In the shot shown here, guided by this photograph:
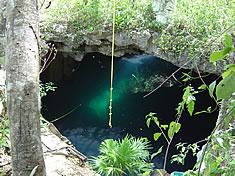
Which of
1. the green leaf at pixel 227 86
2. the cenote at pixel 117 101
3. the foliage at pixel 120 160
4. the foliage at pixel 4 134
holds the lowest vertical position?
the cenote at pixel 117 101

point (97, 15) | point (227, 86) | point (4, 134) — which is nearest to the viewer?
point (227, 86)

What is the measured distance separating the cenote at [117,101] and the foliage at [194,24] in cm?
101

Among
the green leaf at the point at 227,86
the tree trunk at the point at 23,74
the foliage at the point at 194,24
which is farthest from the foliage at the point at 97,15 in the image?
the green leaf at the point at 227,86

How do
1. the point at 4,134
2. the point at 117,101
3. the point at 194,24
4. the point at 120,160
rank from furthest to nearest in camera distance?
1. the point at 117,101
2. the point at 194,24
3. the point at 120,160
4. the point at 4,134

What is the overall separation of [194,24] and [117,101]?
10.2ft

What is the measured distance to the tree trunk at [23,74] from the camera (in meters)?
1.42

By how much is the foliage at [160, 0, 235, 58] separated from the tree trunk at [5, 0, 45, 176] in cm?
370

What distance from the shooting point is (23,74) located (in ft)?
4.67

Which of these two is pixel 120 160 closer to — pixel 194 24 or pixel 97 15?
pixel 194 24

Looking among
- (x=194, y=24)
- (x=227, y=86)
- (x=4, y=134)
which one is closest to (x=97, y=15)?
(x=194, y=24)

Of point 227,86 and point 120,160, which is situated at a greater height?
point 227,86

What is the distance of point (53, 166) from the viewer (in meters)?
2.47

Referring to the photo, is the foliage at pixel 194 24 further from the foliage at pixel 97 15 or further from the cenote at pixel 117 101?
the cenote at pixel 117 101

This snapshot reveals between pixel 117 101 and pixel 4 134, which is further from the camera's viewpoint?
pixel 117 101
